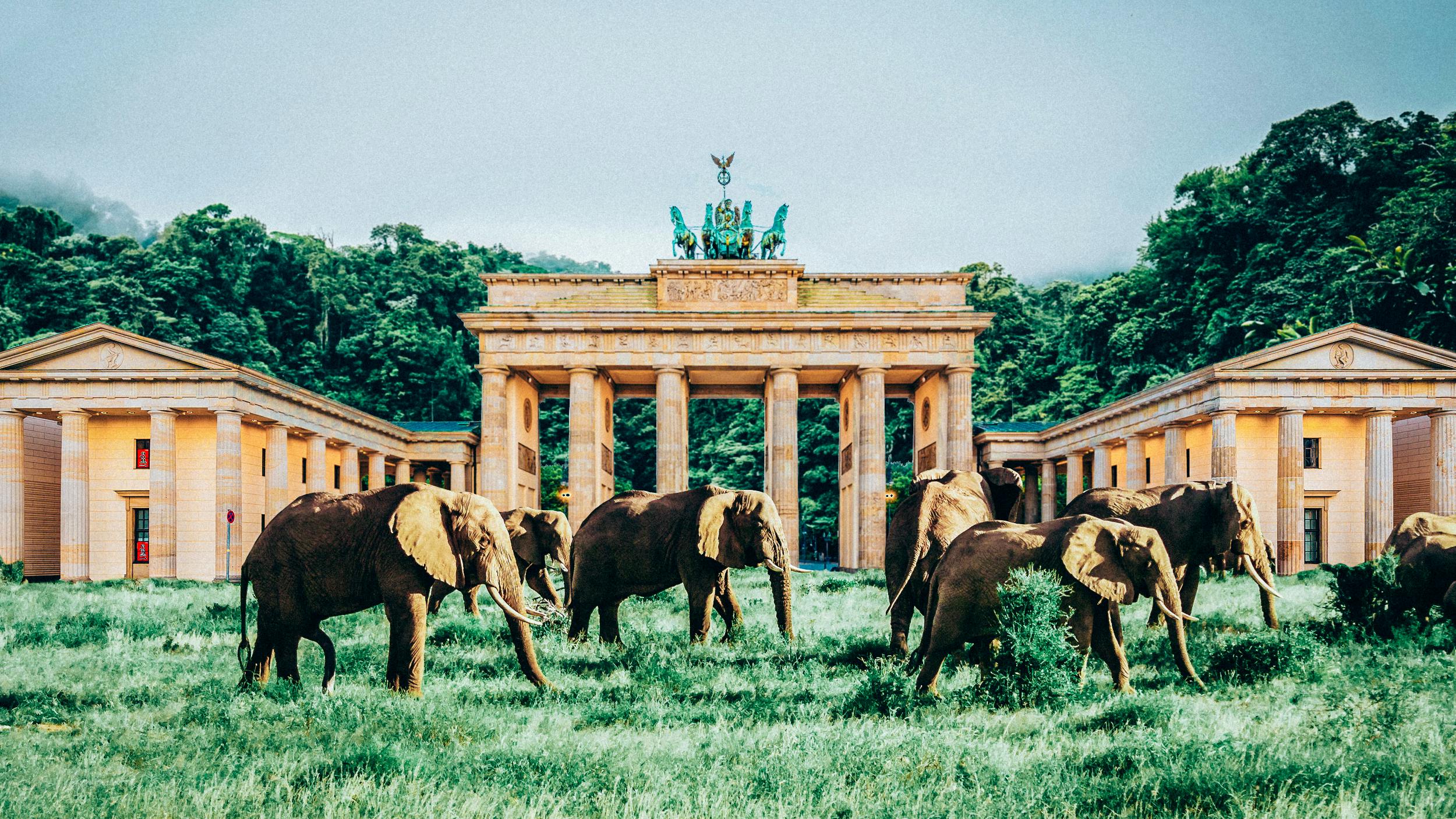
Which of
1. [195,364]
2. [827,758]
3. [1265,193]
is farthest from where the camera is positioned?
[1265,193]

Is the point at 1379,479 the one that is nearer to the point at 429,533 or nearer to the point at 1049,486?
the point at 1049,486

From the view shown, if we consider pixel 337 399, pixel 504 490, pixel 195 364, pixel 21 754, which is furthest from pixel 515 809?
pixel 337 399

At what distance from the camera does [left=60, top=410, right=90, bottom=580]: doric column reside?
4384 cm

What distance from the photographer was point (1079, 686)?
1177 centimetres

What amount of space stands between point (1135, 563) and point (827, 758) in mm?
4255

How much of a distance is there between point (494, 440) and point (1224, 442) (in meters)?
31.9

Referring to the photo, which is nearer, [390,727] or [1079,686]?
[390,727]

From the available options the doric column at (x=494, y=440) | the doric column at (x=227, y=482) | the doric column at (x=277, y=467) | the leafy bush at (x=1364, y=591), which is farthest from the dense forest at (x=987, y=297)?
the leafy bush at (x=1364, y=591)

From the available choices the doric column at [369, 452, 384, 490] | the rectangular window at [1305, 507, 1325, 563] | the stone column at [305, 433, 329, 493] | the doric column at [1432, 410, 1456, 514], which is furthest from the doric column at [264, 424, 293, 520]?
the doric column at [1432, 410, 1456, 514]

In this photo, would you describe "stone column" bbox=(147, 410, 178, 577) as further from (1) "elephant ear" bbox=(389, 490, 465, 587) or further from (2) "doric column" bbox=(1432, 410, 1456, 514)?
(2) "doric column" bbox=(1432, 410, 1456, 514)

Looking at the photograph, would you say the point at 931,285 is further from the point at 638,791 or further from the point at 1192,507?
the point at 638,791

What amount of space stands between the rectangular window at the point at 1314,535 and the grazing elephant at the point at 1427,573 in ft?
112

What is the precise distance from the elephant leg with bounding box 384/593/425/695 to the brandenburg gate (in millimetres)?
41109

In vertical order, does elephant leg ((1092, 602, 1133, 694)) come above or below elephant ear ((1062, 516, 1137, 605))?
below
